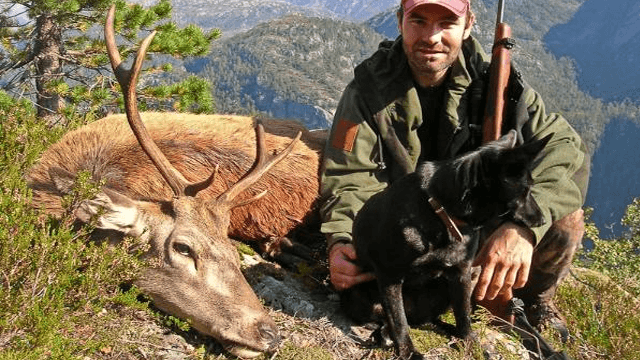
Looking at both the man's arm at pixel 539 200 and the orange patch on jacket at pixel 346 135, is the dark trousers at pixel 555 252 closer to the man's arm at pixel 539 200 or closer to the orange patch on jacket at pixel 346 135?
the man's arm at pixel 539 200

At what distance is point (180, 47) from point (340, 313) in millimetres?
7594

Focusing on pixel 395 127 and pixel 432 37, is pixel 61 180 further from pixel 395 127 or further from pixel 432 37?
pixel 432 37

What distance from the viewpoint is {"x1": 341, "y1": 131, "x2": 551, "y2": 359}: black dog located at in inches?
128

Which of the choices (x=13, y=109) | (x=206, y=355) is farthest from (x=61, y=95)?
(x=206, y=355)

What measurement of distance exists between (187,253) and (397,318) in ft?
4.61

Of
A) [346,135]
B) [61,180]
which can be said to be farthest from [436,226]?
[61,180]

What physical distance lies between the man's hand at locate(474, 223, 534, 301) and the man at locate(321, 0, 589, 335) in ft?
0.47

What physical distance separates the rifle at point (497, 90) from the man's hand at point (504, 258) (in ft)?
2.52

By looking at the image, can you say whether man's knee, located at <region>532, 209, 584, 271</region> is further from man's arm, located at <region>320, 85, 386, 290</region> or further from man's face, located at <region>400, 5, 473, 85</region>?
man's face, located at <region>400, 5, 473, 85</region>

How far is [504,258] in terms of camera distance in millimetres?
3943

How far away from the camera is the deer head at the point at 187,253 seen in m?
3.81

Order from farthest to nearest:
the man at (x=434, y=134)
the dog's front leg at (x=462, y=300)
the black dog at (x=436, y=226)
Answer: the man at (x=434, y=134) → the dog's front leg at (x=462, y=300) → the black dog at (x=436, y=226)

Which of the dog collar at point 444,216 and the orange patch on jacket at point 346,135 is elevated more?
the dog collar at point 444,216

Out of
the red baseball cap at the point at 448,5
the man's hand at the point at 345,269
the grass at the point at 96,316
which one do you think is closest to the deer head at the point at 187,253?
the grass at the point at 96,316
